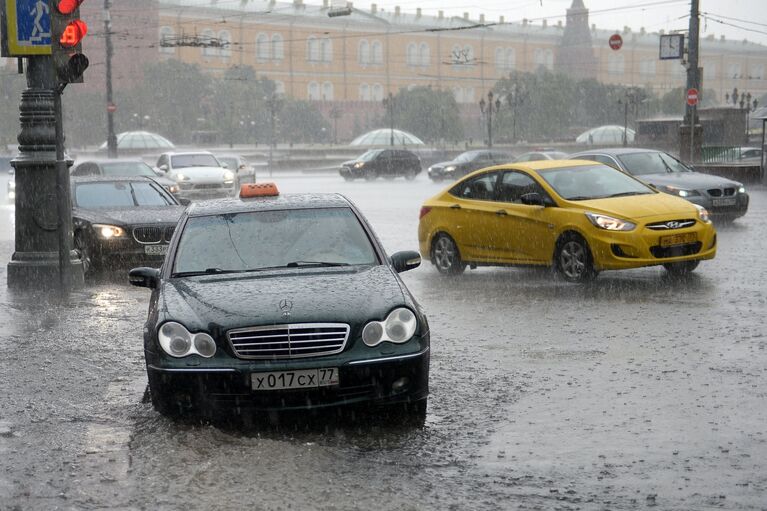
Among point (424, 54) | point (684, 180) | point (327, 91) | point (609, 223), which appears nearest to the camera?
point (609, 223)

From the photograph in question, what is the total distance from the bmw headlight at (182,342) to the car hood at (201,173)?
25.3 metres

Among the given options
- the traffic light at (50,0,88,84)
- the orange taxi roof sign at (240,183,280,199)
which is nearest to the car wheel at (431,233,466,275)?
the traffic light at (50,0,88,84)

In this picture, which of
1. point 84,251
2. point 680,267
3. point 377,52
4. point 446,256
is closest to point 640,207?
point 680,267

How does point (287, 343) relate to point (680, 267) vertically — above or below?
above

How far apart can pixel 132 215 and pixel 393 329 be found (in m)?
9.63

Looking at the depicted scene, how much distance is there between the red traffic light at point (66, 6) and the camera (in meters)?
12.2

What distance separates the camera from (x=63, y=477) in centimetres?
570

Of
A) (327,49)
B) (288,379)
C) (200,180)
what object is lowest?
(200,180)

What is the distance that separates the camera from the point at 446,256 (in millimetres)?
14820

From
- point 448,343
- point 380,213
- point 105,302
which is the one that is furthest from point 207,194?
point 448,343

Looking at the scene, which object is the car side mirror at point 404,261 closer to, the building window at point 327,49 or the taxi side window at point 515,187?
the taxi side window at point 515,187

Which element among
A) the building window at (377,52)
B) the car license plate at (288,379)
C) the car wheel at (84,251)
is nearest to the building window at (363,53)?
the building window at (377,52)

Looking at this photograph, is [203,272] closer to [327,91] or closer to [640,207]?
[640,207]

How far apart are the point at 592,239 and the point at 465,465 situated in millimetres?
7155
